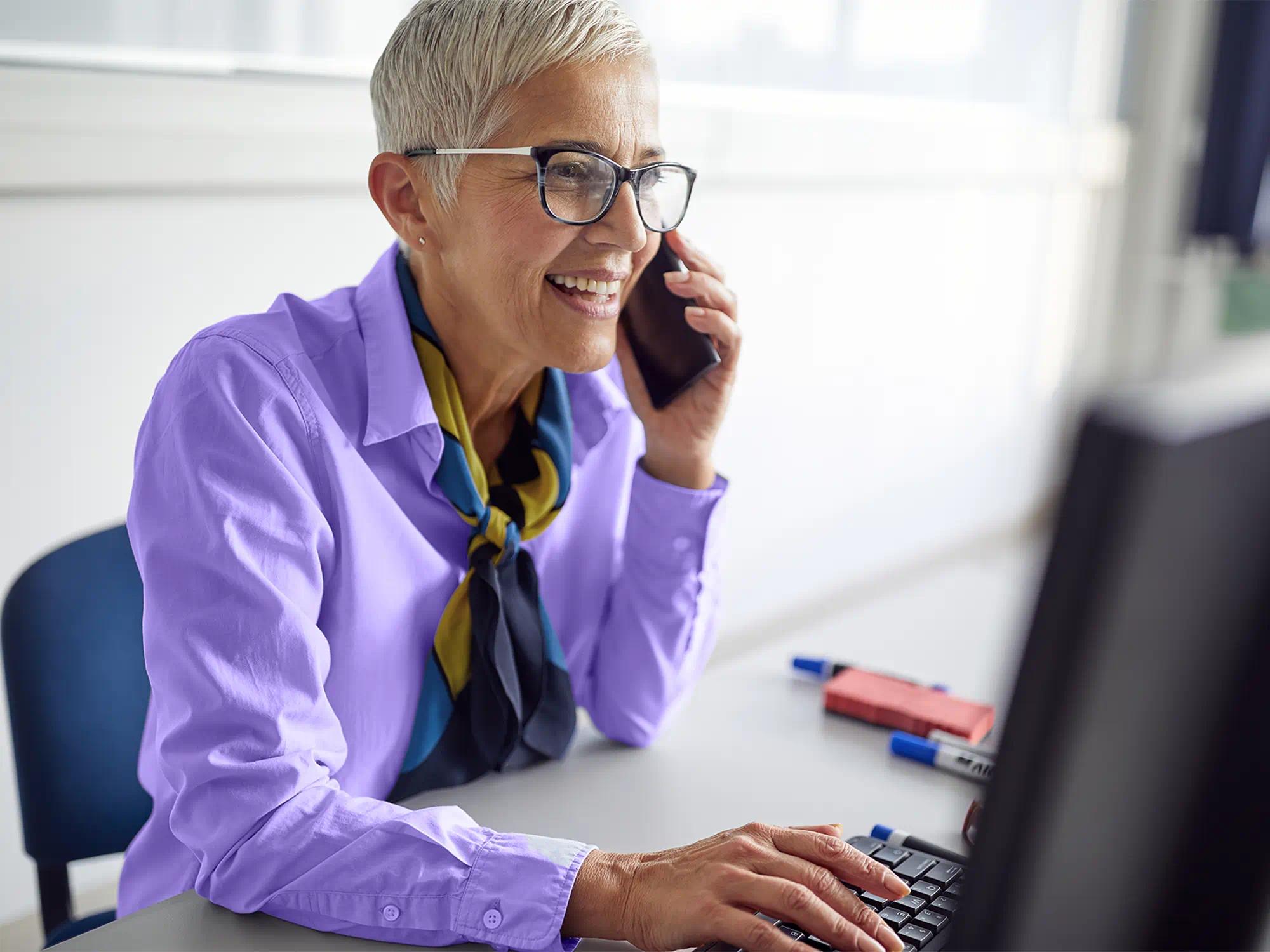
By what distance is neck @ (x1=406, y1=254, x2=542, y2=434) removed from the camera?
129 cm

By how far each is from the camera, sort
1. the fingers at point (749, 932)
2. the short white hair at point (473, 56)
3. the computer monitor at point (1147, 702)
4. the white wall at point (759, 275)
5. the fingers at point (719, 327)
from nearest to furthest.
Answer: the computer monitor at point (1147, 702) → the fingers at point (749, 932) → the short white hair at point (473, 56) → the fingers at point (719, 327) → the white wall at point (759, 275)

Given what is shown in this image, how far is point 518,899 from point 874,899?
26 centimetres

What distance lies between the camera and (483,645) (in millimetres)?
1195

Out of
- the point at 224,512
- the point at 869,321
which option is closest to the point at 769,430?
the point at 869,321

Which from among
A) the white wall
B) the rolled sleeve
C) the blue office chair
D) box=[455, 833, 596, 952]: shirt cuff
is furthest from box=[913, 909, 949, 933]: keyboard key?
the white wall

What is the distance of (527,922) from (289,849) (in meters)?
0.19

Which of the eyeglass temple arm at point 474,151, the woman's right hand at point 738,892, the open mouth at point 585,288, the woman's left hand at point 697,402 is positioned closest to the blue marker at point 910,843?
the woman's right hand at point 738,892

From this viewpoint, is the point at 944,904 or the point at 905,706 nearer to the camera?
the point at 944,904

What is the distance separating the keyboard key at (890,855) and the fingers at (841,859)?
51mm

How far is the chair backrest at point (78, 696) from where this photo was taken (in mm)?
1254

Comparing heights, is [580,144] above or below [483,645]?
above

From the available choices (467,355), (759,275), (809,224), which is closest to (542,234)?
(467,355)

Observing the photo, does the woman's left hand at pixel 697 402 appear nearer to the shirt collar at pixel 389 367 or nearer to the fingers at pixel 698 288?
the fingers at pixel 698 288

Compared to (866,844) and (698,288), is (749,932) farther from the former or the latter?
(698,288)
